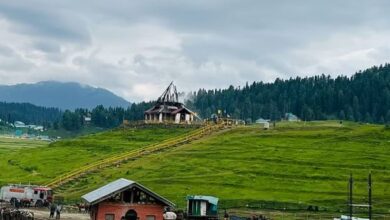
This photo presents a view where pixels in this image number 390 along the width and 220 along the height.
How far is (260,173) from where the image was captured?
9262cm

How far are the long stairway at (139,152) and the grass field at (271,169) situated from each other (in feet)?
7.32

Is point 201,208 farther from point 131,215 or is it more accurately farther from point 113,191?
point 113,191

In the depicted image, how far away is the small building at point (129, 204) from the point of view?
54344 mm

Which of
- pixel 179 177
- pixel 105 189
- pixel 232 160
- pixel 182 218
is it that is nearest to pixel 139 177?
pixel 179 177

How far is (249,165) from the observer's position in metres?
96.9

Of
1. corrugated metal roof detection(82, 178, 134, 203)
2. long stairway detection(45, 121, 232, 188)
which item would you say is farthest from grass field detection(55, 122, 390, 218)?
corrugated metal roof detection(82, 178, 134, 203)

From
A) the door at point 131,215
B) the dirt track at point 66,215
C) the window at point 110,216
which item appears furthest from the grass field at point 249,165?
the window at point 110,216

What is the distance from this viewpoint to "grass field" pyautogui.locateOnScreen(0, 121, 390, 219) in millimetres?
82188

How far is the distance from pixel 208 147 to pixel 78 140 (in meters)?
31.0

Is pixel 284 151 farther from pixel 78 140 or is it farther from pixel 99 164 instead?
pixel 78 140

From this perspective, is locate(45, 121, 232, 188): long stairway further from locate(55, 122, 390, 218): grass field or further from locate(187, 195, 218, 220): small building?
locate(187, 195, 218, 220): small building

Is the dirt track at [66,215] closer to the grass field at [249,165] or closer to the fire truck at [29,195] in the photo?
the fire truck at [29,195]

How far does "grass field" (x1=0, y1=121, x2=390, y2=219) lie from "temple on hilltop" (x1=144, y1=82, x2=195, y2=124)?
21.7 meters

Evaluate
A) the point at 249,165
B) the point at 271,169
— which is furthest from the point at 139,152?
the point at 271,169
